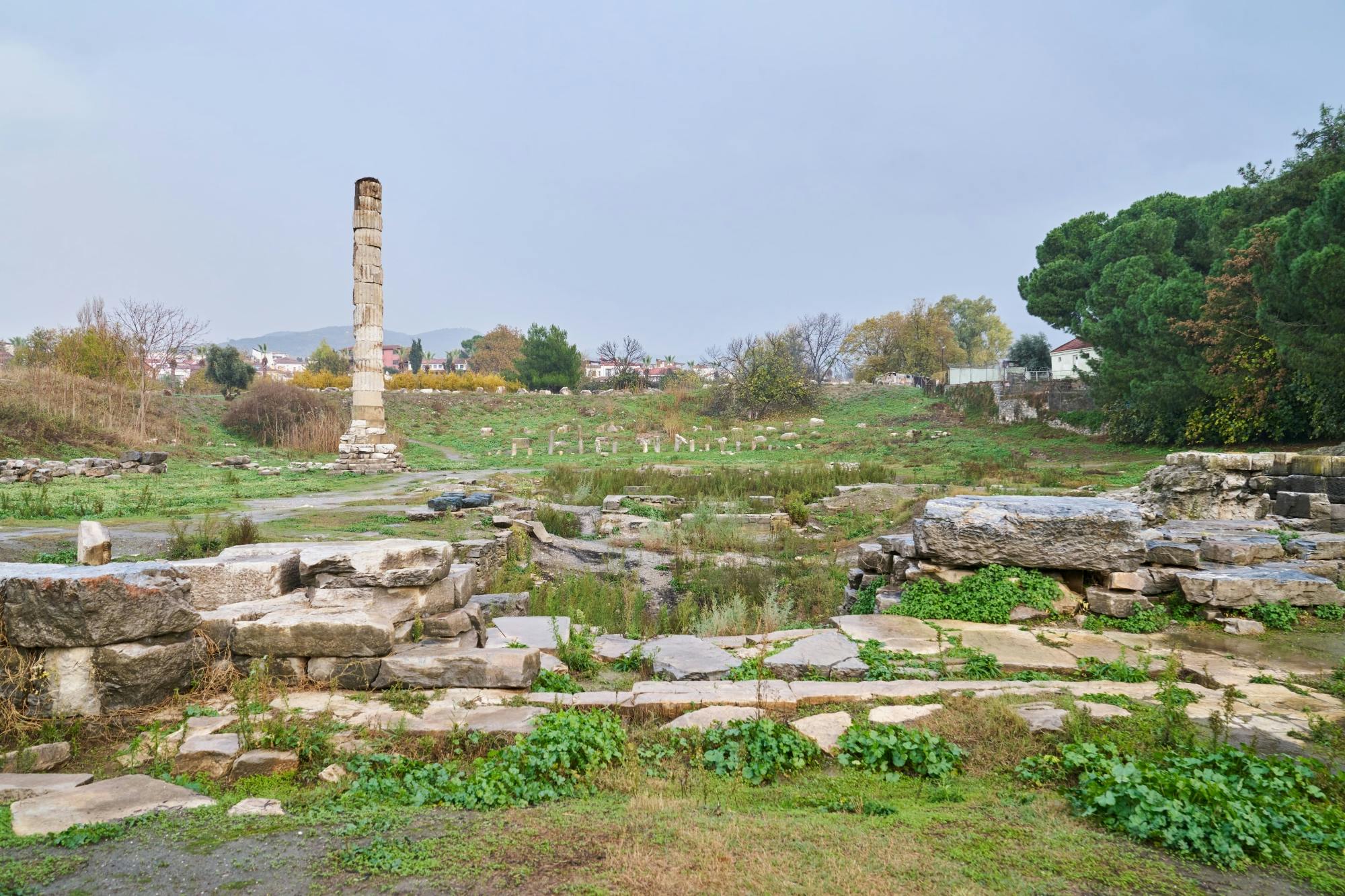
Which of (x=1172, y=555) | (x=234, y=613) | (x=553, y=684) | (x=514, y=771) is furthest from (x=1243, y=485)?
(x=234, y=613)

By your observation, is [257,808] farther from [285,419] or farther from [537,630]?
[285,419]

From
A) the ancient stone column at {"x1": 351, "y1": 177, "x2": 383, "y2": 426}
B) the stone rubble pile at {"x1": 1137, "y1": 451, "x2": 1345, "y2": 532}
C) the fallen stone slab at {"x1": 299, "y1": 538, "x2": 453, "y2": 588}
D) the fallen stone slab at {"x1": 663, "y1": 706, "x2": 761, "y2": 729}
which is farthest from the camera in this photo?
the ancient stone column at {"x1": 351, "y1": 177, "x2": 383, "y2": 426}

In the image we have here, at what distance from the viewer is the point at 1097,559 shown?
21.6 feet

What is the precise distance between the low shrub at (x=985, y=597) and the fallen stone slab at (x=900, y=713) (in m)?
2.26

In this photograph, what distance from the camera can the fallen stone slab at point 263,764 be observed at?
12.1 feet

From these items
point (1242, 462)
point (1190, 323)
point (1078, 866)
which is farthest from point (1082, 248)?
point (1078, 866)

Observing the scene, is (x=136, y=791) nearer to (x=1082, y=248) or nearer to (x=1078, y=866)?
(x=1078, y=866)

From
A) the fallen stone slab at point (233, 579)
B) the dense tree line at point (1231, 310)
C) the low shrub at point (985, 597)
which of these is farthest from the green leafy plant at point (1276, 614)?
the dense tree line at point (1231, 310)

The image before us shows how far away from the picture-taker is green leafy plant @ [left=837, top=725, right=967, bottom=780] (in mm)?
3738

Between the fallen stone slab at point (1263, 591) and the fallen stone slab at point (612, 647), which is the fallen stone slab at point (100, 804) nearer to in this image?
the fallen stone slab at point (612, 647)

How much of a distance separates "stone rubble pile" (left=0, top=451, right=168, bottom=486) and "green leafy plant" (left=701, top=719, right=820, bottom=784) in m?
15.5

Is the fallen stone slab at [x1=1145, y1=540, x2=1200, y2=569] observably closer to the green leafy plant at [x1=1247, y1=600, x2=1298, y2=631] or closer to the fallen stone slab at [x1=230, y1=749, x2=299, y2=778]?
the green leafy plant at [x1=1247, y1=600, x2=1298, y2=631]

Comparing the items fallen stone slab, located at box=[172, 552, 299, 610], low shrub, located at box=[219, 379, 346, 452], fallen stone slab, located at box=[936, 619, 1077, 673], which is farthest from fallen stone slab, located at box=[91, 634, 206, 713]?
low shrub, located at box=[219, 379, 346, 452]

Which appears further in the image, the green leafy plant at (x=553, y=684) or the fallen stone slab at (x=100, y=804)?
the green leafy plant at (x=553, y=684)
